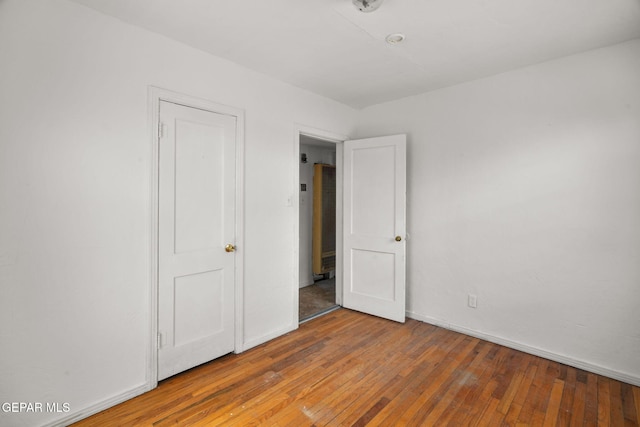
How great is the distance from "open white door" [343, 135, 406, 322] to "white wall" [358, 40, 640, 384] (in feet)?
0.78

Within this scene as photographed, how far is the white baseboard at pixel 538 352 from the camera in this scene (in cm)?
231

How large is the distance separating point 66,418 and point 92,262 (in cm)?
91

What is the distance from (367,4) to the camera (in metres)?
1.74

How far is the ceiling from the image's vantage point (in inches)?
73.4

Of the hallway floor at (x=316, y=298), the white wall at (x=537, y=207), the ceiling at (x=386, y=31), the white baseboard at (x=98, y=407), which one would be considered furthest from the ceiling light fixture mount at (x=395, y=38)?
the white baseboard at (x=98, y=407)

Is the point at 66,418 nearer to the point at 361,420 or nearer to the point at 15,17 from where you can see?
the point at 361,420

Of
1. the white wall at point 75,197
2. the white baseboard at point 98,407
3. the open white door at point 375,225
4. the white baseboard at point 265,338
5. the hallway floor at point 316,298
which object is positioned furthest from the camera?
the hallway floor at point 316,298

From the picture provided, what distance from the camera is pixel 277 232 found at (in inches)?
119

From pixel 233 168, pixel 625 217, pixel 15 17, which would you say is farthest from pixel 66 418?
pixel 625 217

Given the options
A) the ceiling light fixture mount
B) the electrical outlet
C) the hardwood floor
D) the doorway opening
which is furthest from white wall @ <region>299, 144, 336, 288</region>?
the ceiling light fixture mount

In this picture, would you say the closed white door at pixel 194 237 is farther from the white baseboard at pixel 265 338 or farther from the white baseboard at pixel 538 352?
the white baseboard at pixel 538 352

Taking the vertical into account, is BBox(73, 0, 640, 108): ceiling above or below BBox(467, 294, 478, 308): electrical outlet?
above

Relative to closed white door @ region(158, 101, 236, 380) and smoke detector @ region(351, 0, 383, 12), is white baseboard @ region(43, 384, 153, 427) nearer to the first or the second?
closed white door @ region(158, 101, 236, 380)

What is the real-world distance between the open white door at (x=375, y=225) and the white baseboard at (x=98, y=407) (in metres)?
2.32
